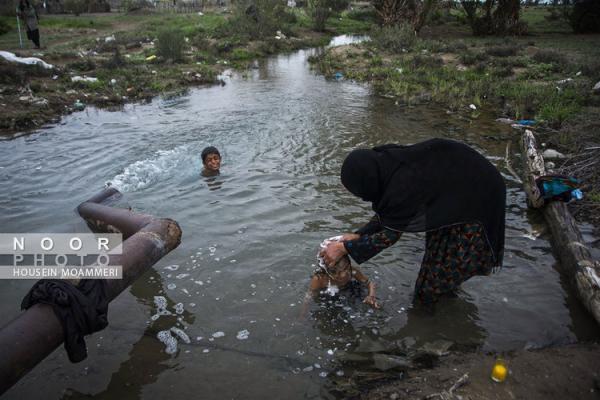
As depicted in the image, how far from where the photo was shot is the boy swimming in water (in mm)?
6461

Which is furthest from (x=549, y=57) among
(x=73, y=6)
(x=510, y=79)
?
(x=73, y=6)

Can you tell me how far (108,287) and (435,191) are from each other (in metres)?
2.30

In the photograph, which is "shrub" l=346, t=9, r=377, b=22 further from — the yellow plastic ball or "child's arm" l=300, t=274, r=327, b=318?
the yellow plastic ball

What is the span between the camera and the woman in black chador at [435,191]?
106 inches

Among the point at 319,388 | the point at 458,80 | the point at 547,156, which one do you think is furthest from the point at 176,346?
the point at 458,80

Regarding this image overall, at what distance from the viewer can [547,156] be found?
22.0 ft

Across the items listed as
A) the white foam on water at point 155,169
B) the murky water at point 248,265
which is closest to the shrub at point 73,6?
the murky water at point 248,265

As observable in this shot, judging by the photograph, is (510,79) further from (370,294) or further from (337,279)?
(337,279)

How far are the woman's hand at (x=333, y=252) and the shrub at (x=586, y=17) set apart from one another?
2349 cm

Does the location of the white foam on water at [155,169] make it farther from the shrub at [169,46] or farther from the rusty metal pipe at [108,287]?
the shrub at [169,46]

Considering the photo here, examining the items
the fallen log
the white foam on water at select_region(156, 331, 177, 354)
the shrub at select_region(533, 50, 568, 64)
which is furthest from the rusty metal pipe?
the shrub at select_region(533, 50, 568, 64)

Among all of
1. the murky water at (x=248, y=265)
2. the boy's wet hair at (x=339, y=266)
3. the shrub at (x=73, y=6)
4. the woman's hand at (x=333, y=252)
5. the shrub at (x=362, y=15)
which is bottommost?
the murky water at (x=248, y=265)

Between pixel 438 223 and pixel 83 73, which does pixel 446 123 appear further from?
pixel 83 73

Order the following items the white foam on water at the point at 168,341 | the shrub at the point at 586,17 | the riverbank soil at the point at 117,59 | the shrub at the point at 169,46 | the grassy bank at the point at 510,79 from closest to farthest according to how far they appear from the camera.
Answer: the white foam on water at the point at 168,341, the grassy bank at the point at 510,79, the riverbank soil at the point at 117,59, the shrub at the point at 169,46, the shrub at the point at 586,17
